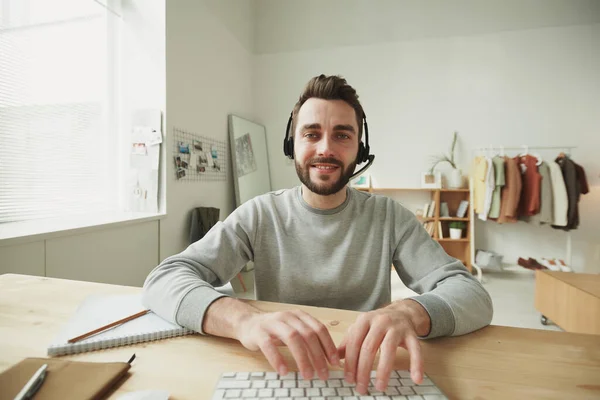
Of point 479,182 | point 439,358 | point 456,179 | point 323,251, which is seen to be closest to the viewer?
point 439,358

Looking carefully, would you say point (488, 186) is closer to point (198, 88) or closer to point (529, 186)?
point (529, 186)

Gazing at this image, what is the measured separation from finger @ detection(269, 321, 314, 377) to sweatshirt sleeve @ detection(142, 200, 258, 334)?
20cm

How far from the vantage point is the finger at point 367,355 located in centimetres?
48

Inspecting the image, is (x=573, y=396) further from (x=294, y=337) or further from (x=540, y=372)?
(x=294, y=337)

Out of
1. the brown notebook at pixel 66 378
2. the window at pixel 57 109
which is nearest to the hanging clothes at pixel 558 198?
the brown notebook at pixel 66 378

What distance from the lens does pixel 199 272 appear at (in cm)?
93

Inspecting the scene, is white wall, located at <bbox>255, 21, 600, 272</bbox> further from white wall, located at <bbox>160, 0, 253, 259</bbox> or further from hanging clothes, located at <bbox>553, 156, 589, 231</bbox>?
white wall, located at <bbox>160, 0, 253, 259</bbox>

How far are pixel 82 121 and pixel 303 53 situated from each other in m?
Result: 3.16

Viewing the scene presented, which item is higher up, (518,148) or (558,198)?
(518,148)

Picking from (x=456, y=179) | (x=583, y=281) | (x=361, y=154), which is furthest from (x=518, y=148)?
(x=361, y=154)

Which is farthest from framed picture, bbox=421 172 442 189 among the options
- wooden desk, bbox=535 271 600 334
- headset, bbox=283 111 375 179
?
headset, bbox=283 111 375 179

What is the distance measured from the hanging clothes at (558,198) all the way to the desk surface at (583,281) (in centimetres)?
135

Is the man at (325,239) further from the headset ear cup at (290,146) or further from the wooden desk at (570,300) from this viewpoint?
the wooden desk at (570,300)

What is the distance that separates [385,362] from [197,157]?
117 inches
